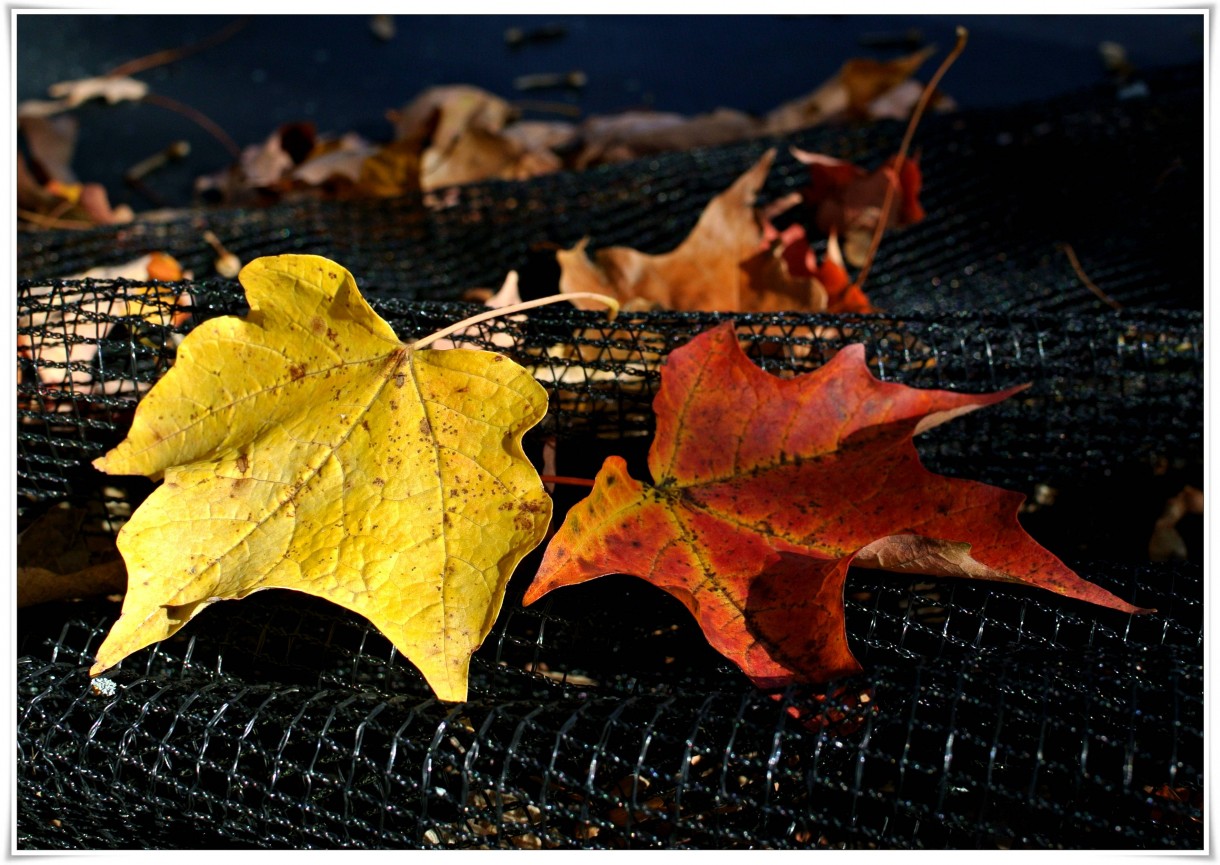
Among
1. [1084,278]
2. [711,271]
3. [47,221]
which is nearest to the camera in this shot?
[711,271]

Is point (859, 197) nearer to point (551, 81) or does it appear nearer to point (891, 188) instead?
point (891, 188)

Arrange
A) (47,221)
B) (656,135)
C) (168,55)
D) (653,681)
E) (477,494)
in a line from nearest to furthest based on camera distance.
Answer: (477,494) → (653,681) → (47,221) → (656,135) → (168,55)

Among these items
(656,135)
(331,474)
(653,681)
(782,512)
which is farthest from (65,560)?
(656,135)

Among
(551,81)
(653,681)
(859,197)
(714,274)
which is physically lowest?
(653,681)

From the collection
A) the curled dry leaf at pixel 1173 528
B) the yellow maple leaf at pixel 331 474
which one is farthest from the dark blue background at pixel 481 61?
the yellow maple leaf at pixel 331 474
